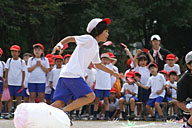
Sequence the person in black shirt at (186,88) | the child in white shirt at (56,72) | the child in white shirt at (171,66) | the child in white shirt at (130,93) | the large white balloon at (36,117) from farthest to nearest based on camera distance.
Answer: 1. the child in white shirt at (171,66)
2. the child in white shirt at (56,72)
3. the child in white shirt at (130,93)
4. the person in black shirt at (186,88)
5. the large white balloon at (36,117)

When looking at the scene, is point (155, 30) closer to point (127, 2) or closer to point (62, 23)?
point (127, 2)

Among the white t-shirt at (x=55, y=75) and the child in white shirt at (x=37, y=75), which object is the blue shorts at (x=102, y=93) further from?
the child in white shirt at (x=37, y=75)

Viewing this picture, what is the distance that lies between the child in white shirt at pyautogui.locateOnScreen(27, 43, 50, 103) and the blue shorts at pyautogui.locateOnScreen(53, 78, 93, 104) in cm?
540

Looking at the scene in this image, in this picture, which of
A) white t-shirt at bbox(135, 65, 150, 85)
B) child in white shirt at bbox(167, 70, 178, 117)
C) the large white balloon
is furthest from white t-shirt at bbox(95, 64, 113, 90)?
the large white balloon

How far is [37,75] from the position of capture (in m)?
12.3

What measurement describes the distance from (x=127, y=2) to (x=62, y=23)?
3527 mm

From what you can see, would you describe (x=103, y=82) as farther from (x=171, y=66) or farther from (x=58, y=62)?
(x=171, y=66)

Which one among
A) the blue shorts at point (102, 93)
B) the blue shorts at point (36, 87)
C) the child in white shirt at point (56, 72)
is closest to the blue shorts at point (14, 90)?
the blue shorts at point (36, 87)

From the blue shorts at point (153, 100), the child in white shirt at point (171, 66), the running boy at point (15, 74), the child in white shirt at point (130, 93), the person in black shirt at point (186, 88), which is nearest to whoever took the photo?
the person in black shirt at point (186, 88)

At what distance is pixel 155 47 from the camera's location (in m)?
12.6

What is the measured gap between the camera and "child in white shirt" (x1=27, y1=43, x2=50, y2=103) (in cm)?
1230

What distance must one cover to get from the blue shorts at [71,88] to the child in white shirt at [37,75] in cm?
540

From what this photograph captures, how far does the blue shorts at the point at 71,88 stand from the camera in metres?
6.84

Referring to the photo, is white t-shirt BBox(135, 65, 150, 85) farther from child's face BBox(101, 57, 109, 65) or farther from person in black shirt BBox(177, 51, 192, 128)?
person in black shirt BBox(177, 51, 192, 128)
